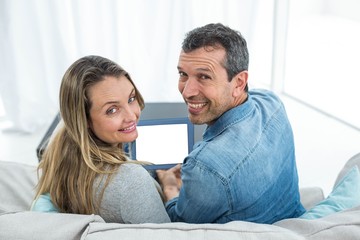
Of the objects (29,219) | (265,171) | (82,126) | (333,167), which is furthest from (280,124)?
(333,167)

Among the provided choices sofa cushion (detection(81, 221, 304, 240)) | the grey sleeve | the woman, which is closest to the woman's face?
the woman

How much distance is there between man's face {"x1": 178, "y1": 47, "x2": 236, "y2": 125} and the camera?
1266 mm

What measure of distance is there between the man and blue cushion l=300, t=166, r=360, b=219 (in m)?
0.11

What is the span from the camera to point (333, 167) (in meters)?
2.52

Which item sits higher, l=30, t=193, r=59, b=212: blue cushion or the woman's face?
the woman's face

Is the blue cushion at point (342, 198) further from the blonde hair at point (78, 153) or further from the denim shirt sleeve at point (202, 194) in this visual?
the blonde hair at point (78, 153)

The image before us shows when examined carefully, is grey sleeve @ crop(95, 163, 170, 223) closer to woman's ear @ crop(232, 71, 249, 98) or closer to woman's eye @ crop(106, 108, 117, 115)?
woman's eye @ crop(106, 108, 117, 115)

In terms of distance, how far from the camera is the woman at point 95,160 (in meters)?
1.13

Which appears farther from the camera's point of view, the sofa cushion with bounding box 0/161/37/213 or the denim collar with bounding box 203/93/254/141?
the sofa cushion with bounding box 0/161/37/213

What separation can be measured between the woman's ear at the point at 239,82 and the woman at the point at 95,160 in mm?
317

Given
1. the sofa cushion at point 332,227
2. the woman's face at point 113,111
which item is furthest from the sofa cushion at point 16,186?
the sofa cushion at point 332,227

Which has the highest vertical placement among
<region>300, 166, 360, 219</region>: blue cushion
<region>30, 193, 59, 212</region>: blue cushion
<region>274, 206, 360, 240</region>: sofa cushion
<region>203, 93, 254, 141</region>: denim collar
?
<region>203, 93, 254, 141</region>: denim collar

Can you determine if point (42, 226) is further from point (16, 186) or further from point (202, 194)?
point (16, 186)

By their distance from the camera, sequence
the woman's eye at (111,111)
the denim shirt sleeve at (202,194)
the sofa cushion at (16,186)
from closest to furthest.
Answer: the denim shirt sleeve at (202,194)
the woman's eye at (111,111)
the sofa cushion at (16,186)
